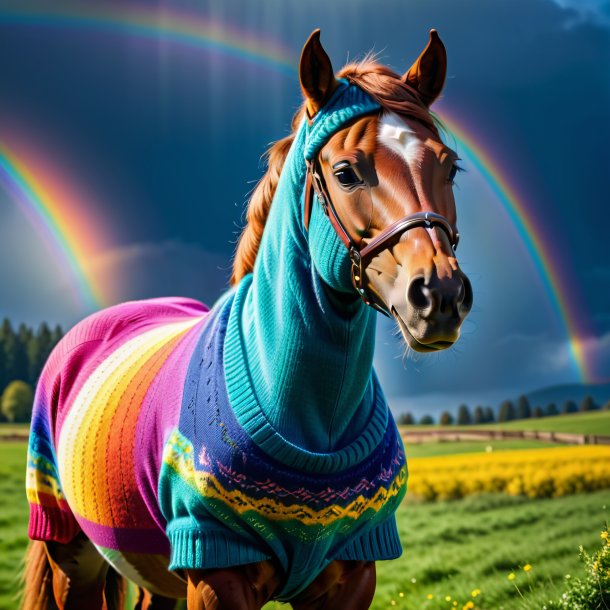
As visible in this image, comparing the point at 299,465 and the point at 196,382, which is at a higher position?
the point at 196,382

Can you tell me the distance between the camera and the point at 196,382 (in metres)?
2.02

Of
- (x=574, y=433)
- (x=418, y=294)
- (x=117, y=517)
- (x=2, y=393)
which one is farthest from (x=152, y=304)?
(x=2, y=393)

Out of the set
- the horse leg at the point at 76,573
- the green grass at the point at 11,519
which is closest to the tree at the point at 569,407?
the green grass at the point at 11,519

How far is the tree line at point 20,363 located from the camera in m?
9.89

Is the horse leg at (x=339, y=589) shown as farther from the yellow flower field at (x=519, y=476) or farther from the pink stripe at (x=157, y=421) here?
the yellow flower field at (x=519, y=476)

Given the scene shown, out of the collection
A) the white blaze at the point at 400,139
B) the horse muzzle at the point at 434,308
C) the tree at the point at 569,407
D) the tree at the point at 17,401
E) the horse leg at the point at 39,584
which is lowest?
the tree at the point at 569,407

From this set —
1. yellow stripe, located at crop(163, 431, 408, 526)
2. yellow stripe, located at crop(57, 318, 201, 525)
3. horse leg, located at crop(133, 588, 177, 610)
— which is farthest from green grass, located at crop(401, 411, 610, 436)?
yellow stripe, located at crop(163, 431, 408, 526)

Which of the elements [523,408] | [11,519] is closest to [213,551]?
[11,519]

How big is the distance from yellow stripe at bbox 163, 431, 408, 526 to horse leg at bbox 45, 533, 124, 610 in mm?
1207

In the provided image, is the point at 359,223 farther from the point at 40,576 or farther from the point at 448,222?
the point at 40,576

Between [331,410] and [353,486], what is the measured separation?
22 cm

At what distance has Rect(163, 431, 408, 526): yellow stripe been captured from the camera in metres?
1.85

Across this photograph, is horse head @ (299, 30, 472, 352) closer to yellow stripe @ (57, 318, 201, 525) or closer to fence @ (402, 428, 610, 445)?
yellow stripe @ (57, 318, 201, 525)

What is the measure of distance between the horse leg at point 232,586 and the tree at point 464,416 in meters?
7.60
